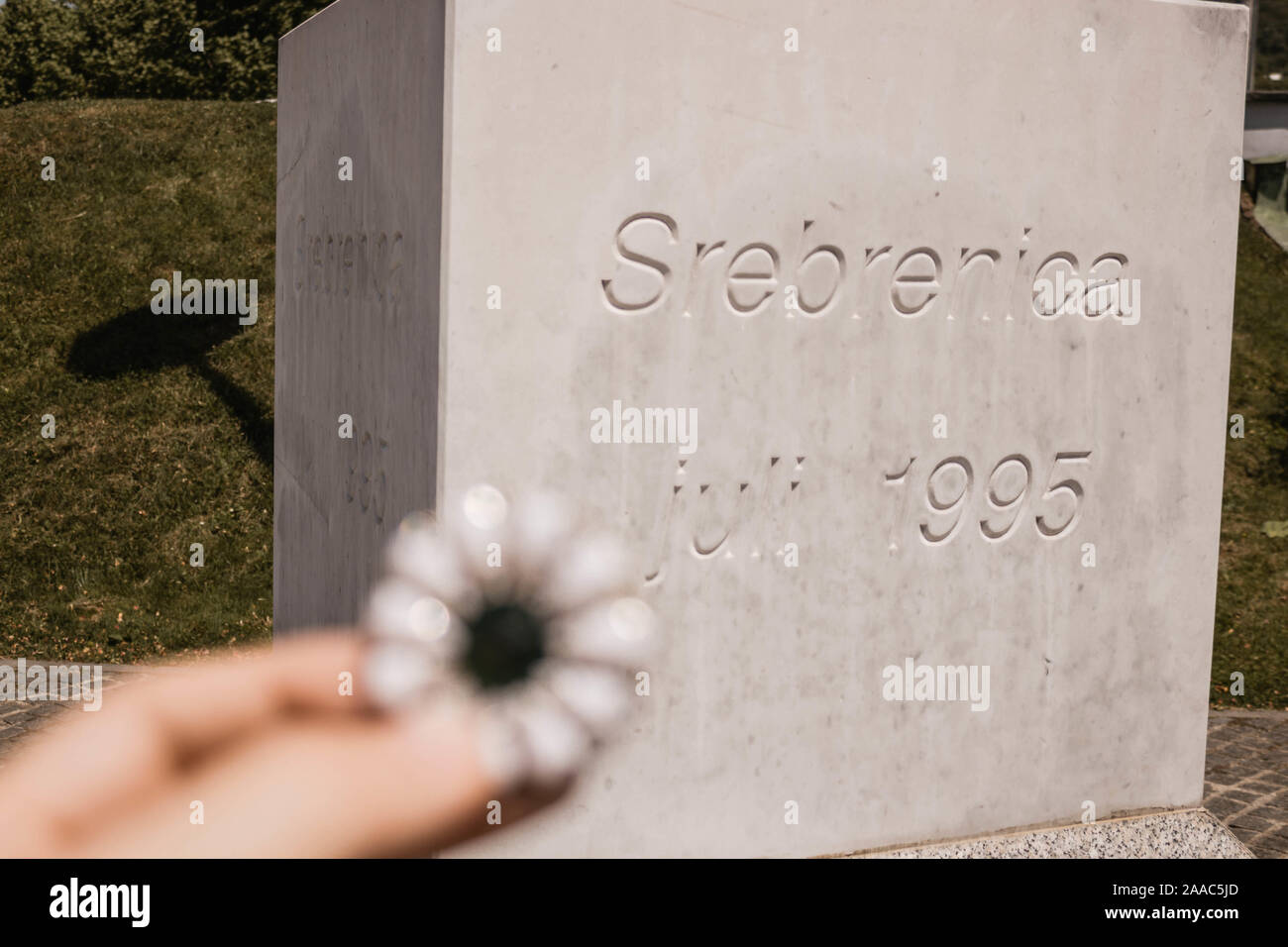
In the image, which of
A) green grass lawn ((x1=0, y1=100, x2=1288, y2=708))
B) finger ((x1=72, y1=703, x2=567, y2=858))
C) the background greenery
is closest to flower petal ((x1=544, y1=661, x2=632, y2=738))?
finger ((x1=72, y1=703, x2=567, y2=858))

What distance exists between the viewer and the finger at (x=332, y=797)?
1710 mm

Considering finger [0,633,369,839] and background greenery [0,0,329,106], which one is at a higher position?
background greenery [0,0,329,106]

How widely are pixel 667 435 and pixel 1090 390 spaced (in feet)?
4.70

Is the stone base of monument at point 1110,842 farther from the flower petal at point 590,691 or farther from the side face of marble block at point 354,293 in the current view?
the flower petal at point 590,691

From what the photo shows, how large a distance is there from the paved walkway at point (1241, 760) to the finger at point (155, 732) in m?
4.81

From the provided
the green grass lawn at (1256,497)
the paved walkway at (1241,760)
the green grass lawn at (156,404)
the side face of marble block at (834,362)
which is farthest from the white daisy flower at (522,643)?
the green grass lawn at (1256,497)

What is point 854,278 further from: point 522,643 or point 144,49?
point 144,49

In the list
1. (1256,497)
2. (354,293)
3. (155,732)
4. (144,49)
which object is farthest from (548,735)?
(144,49)

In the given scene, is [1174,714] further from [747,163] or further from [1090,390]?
[747,163]

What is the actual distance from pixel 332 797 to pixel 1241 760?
6.87m

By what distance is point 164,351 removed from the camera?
1261cm

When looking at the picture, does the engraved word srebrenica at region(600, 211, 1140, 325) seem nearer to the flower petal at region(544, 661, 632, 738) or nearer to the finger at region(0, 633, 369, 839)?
the flower petal at region(544, 661, 632, 738)

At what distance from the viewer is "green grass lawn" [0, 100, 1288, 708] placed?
9.34 metres

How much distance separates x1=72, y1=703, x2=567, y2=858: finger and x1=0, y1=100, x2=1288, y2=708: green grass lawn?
7044 millimetres
